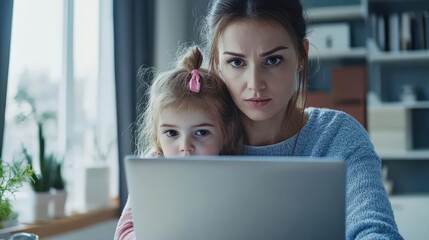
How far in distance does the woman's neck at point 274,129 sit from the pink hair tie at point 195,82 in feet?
0.49

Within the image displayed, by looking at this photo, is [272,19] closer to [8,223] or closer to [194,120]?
[194,120]

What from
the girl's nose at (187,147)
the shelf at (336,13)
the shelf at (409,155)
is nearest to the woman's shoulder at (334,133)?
the girl's nose at (187,147)

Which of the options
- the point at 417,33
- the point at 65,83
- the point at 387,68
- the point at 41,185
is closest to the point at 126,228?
the point at 41,185

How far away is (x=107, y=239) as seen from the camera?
9.81 feet

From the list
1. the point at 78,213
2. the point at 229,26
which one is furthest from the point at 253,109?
the point at 78,213

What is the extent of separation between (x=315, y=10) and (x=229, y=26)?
249cm

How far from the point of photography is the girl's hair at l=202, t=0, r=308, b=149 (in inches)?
50.8

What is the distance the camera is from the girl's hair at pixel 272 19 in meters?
1.29

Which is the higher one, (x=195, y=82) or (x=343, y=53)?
(x=343, y=53)

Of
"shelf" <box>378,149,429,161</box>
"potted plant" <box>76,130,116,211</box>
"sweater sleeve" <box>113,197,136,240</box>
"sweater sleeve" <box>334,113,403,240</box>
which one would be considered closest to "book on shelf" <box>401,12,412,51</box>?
"shelf" <box>378,149,429,161</box>

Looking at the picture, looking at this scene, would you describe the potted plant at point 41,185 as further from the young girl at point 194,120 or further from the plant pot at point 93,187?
the young girl at point 194,120

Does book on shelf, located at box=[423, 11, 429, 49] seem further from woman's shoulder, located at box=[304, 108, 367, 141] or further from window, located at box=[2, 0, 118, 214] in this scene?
woman's shoulder, located at box=[304, 108, 367, 141]

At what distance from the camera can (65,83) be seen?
9.65ft

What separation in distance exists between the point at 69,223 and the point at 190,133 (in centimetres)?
149
